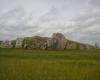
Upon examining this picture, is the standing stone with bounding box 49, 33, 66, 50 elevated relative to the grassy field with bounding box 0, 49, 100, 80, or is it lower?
elevated

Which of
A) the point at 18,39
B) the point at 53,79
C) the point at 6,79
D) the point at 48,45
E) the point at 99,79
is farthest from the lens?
the point at 18,39

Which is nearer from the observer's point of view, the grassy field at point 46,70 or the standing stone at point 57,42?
the grassy field at point 46,70

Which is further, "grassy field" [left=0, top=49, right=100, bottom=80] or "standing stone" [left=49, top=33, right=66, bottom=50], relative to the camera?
"standing stone" [left=49, top=33, right=66, bottom=50]

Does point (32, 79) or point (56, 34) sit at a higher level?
point (56, 34)

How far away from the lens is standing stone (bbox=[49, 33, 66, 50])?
5661 inches

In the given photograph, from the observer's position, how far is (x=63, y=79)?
41.7 feet

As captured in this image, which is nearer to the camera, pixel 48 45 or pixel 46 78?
pixel 46 78

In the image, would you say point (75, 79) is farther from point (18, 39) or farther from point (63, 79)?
point (18, 39)

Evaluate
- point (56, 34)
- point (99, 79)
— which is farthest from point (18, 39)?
point (99, 79)

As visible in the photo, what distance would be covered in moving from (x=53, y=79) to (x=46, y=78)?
46cm

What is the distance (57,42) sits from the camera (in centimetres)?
14912

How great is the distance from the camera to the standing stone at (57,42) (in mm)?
143800

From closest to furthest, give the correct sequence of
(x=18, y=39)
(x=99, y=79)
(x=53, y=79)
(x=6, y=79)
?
(x=6, y=79), (x=53, y=79), (x=99, y=79), (x=18, y=39)

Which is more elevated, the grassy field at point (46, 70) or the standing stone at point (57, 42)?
the standing stone at point (57, 42)
